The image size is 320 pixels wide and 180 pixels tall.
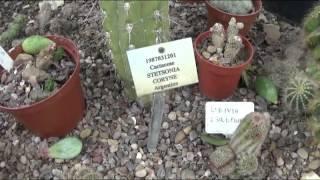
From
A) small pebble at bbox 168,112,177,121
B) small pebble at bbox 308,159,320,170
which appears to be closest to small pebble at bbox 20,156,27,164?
small pebble at bbox 168,112,177,121

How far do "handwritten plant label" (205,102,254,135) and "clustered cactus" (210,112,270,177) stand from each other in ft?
0.34

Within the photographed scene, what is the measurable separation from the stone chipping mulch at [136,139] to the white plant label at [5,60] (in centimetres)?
25

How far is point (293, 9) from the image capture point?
7.78 feet

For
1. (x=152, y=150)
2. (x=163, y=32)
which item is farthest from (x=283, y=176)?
(x=163, y=32)

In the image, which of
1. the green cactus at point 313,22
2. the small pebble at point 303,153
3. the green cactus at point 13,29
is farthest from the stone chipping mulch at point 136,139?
the green cactus at point 13,29

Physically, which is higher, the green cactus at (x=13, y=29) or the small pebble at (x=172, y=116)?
the green cactus at (x=13, y=29)

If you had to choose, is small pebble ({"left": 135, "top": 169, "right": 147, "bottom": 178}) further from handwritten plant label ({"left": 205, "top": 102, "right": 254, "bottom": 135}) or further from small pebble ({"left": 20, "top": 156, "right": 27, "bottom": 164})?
small pebble ({"left": 20, "top": 156, "right": 27, "bottom": 164})

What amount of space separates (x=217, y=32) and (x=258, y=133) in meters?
0.43

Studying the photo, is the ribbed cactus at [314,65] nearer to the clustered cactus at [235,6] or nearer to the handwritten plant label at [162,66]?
the clustered cactus at [235,6]

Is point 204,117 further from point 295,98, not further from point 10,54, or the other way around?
point 10,54

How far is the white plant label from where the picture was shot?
5.50 feet

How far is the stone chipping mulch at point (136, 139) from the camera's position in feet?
5.60

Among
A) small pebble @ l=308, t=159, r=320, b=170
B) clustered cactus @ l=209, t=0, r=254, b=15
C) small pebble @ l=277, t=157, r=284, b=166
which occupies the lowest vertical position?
small pebble @ l=308, t=159, r=320, b=170

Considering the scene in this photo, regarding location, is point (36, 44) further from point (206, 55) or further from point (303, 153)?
point (303, 153)
